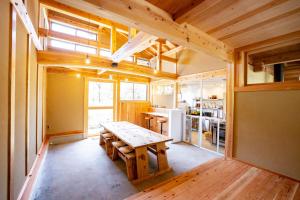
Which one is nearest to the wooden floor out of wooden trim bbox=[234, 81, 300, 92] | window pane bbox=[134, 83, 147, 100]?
wooden trim bbox=[234, 81, 300, 92]

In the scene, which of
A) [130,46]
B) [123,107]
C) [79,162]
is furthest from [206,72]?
[79,162]

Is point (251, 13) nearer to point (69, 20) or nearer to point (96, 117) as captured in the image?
point (69, 20)

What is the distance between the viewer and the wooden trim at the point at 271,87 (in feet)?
6.27

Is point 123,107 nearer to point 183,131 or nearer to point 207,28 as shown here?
point 183,131

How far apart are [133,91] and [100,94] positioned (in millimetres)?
1503

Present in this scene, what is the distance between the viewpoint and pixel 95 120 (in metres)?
5.27

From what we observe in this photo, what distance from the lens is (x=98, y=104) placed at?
17.3ft

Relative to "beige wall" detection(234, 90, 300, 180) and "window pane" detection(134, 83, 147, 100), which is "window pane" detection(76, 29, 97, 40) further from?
"beige wall" detection(234, 90, 300, 180)

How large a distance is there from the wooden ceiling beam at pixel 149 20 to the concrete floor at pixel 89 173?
241 cm

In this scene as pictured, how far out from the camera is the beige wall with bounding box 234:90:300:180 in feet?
6.36

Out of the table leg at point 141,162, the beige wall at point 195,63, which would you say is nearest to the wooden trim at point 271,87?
the beige wall at point 195,63

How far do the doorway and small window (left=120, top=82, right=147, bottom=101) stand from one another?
1.62 ft

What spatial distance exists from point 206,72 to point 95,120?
177 inches

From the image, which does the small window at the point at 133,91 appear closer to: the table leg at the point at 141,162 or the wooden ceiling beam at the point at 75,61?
the wooden ceiling beam at the point at 75,61
